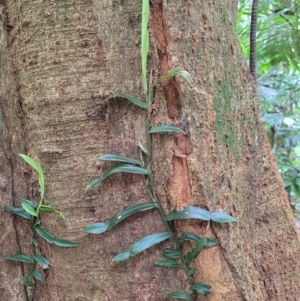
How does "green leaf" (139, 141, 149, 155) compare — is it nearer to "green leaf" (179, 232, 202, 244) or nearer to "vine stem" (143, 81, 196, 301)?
"vine stem" (143, 81, 196, 301)

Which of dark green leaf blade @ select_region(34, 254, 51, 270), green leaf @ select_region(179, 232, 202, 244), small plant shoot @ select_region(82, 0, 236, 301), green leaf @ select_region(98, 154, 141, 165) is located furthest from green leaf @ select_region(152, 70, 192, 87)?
dark green leaf blade @ select_region(34, 254, 51, 270)

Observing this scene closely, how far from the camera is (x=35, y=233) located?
0.64 meters

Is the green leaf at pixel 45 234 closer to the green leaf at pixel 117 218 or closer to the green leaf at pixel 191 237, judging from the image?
the green leaf at pixel 117 218

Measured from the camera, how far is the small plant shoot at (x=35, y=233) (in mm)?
595

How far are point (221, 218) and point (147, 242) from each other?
0.12 m

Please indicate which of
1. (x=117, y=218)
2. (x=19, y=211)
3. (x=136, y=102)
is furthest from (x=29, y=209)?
(x=136, y=102)

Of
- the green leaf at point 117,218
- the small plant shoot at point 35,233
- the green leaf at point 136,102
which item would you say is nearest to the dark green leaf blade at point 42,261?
the small plant shoot at point 35,233

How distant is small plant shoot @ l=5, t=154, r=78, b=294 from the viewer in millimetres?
595

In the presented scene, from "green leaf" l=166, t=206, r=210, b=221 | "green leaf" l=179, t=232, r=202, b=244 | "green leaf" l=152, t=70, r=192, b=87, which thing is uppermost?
"green leaf" l=152, t=70, r=192, b=87

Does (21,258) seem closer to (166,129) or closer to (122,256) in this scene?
(122,256)

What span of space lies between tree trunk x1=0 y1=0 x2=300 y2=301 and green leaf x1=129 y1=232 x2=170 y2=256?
0.02m

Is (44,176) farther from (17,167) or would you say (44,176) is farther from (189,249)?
(189,249)

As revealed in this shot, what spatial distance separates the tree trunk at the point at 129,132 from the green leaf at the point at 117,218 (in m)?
0.02

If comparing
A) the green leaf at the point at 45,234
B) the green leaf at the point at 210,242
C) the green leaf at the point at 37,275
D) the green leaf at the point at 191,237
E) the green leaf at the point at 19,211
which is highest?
the green leaf at the point at 19,211
